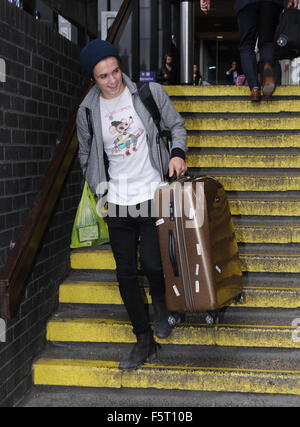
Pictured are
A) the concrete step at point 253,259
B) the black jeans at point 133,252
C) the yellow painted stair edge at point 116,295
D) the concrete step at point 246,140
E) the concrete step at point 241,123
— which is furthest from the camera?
the concrete step at point 241,123

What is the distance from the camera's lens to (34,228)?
11.2 ft

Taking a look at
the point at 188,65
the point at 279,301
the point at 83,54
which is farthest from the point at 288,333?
the point at 188,65

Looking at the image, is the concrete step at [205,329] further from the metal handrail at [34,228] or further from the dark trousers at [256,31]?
the dark trousers at [256,31]

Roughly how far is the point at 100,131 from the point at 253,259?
155 centimetres

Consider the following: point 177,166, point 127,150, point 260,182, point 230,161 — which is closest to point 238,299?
point 177,166

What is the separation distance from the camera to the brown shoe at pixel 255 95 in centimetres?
557

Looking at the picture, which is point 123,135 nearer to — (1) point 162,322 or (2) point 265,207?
(1) point 162,322

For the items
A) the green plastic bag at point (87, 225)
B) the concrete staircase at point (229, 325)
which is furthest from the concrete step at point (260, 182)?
the green plastic bag at point (87, 225)

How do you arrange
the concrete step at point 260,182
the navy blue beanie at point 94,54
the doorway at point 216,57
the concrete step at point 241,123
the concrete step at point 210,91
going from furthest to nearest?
the doorway at point 216,57 → the concrete step at point 210,91 → the concrete step at point 241,123 → the concrete step at point 260,182 → the navy blue beanie at point 94,54

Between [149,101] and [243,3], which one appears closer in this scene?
[149,101]

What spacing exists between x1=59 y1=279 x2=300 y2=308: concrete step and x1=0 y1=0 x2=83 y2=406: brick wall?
0.11m

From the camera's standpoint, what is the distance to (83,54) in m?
3.08

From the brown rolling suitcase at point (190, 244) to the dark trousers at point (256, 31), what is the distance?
2.78m

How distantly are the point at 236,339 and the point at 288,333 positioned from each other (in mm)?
312
